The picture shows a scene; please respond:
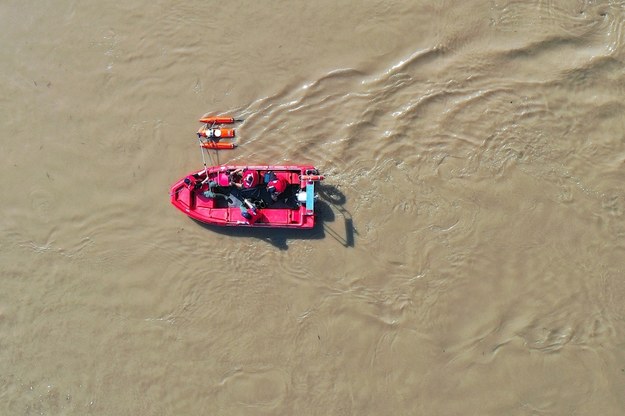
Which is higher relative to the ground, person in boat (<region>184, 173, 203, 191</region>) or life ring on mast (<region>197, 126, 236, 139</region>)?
life ring on mast (<region>197, 126, 236, 139</region>)

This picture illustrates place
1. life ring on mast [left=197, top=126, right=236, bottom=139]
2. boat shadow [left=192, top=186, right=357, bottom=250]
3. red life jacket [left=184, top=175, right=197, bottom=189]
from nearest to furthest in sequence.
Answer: red life jacket [left=184, top=175, right=197, bottom=189]
boat shadow [left=192, top=186, right=357, bottom=250]
life ring on mast [left=197, top=126, right=236, bottom=139]

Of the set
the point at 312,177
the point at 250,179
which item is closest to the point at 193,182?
the point at 250,179

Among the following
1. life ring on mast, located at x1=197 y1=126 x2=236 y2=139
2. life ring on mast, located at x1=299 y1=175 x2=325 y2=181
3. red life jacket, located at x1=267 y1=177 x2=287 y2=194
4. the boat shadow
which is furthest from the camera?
life ring on mast, located at x1=197 y1=126 x2=236 y2=139

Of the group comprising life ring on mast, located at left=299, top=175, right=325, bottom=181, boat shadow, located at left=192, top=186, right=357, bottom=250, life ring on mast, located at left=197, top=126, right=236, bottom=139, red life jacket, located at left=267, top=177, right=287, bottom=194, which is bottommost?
boat shadow, located at left=192, top=186, right=357, bottom=250

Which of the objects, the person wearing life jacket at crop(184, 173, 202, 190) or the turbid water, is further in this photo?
the person wearing life jacket at crop(184, 173, 202, 190)

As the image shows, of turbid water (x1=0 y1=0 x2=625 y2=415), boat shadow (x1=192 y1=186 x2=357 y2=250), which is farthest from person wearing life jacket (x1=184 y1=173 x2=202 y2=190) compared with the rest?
boat shadow (x1=192 y1=186 x2=357 y2=250)

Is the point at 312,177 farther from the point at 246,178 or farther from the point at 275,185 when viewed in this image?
the point at 246,178

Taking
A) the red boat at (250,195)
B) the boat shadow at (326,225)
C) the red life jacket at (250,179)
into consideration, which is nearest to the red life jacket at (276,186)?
the red boat at (250,195)

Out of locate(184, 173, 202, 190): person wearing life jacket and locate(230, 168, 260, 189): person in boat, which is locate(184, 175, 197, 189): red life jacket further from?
locate(230, 168, 260, 189): person in boat
